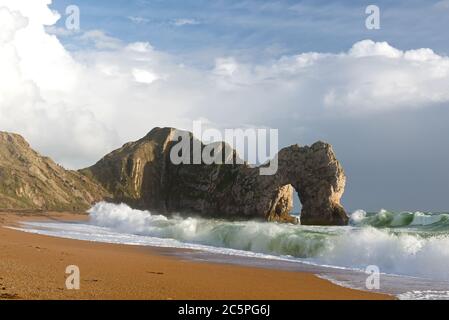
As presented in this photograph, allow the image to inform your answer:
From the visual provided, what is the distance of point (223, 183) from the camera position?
106 m

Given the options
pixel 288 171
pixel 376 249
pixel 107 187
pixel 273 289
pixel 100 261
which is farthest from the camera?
pixel 107 187

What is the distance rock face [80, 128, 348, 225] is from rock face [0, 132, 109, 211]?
10.5 meters

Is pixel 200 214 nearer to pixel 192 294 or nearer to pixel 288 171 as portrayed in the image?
pixel 288 171

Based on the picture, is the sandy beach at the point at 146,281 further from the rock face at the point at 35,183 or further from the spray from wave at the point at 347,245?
the rock face at the point at 35,183

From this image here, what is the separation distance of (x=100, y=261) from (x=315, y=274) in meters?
7.40

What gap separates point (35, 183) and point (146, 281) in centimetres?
9458

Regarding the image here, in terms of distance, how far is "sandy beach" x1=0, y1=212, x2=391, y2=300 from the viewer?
991cm

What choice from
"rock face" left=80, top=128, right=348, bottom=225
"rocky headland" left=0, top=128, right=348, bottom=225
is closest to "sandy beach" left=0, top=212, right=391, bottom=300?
"rock face" left=80, top=128, right=348, bottom=225

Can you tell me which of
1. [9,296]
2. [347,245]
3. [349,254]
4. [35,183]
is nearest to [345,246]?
[347,245]

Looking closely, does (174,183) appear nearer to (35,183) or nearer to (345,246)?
(35,183)
